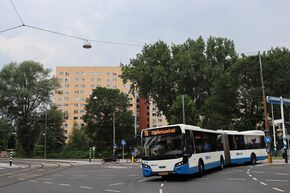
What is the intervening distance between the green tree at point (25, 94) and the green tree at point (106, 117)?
14472 millimetres

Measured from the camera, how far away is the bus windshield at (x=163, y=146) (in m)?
17.8

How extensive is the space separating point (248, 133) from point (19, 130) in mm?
48239

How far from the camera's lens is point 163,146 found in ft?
59.8

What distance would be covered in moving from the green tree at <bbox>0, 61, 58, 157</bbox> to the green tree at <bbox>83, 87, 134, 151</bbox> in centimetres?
1447

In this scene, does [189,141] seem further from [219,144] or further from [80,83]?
[80,83]

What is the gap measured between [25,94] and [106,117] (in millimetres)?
22941

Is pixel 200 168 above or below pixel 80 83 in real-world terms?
below

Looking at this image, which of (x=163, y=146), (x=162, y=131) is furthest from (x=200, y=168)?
(x=162, y=131)

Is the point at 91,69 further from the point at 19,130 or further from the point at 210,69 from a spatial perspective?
the point at 210,69

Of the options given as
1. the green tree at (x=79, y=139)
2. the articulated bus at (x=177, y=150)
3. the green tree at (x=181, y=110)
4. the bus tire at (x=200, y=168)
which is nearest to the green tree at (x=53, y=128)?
the green tree at (x=79, y=139)

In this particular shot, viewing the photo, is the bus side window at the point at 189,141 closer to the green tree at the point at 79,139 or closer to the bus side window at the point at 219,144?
the bus side window at the point at 219,144

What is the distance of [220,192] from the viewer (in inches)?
503

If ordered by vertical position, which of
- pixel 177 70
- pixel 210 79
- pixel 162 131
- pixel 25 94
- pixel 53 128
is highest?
pixel 177 70

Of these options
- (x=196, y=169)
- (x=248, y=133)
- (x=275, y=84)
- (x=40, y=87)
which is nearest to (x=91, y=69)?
(x=40, y=87)
